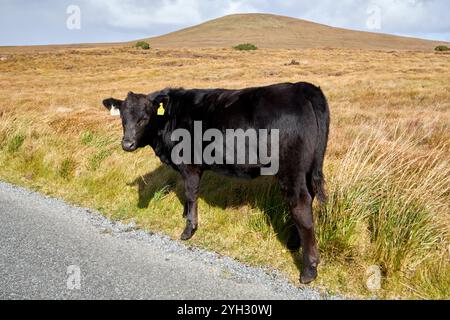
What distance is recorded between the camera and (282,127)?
13.5ft

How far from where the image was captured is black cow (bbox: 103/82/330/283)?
4098mm

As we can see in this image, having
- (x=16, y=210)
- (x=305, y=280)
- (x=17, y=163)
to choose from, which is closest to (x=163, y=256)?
(x=305, y=280)

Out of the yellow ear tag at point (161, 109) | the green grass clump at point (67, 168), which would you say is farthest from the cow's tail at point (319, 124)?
the green grass clump at point (67, 168)

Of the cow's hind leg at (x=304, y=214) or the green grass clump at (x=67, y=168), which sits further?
the green grass clump at (x=67, y=168)

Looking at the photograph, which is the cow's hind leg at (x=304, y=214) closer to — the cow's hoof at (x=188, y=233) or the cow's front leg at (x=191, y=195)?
the cow's front leg at (x=191, y=195)

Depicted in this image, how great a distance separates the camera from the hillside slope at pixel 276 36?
96.5m

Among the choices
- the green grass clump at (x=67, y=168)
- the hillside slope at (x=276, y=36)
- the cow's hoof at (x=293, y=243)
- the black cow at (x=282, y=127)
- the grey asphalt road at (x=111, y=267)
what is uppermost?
the hillside slope at (x=276, y=36)

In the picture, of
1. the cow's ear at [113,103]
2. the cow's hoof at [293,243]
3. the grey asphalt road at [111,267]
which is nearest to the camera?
the grey asphalt road at [111,267]

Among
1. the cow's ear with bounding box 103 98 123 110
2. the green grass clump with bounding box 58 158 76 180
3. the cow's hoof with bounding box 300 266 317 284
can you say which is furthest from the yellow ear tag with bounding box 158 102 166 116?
the green grass clump with bounding box 58 158 76 180

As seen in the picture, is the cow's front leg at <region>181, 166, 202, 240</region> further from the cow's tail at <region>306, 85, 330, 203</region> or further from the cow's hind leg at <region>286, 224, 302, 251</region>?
the cow's tail at <region>306, 85, 330, 203</region>

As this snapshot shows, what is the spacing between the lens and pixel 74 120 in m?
11.4

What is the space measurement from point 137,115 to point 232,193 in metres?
1.92

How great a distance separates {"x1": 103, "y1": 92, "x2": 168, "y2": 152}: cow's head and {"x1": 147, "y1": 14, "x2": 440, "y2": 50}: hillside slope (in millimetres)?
85787

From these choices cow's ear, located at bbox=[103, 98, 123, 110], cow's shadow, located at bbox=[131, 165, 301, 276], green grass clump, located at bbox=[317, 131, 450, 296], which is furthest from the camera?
cow's ear, located at bbox=[103, 98, 123, 110]
